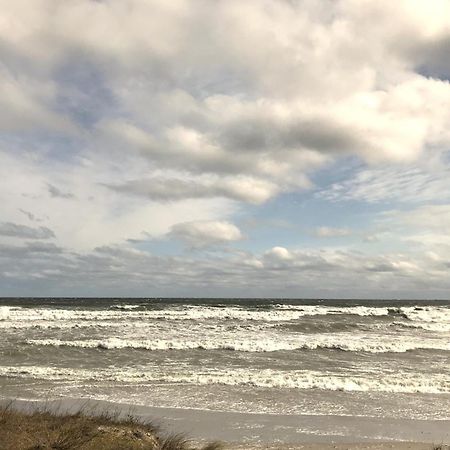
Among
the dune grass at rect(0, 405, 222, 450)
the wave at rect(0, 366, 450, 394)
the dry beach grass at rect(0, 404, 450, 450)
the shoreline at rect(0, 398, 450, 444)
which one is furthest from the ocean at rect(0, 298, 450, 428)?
the dune grass at rect(0, 405, 222, 450)

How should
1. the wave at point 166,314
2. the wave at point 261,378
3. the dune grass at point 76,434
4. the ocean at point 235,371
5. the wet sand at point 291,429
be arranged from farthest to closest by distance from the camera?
the wave at point 166,314, the wave at point 261,378, the ocean at point 235,371, the wet sand at point 291,429, the dune grass at point 76,434

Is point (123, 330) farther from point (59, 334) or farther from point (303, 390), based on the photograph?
point (303, 390)

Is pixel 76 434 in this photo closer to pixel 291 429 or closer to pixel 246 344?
pixel 291 429

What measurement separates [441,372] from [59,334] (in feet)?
77.5

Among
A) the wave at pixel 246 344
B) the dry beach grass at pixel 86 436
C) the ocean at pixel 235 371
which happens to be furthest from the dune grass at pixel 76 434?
the wave at pixel 246 344

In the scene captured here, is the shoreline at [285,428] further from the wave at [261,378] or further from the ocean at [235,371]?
the wave at [261,378]

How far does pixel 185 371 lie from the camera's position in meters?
18.0

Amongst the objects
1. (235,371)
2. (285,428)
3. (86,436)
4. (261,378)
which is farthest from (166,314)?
(86,436)

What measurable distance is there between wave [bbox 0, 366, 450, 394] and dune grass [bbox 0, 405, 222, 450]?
7.64 meters

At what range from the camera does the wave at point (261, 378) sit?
15.8 meters

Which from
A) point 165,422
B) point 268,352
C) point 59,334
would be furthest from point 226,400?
point 59,334

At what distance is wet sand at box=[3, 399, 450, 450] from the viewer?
9.72 meters

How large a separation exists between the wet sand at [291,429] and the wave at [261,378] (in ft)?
12.3

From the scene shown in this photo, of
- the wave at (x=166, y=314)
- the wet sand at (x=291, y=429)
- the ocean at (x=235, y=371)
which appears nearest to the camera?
the wet sand at (x=291, y=429)
